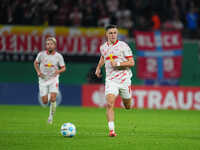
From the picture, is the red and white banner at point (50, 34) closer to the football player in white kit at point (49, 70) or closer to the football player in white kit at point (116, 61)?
the football player in white kit at point (49, 70)

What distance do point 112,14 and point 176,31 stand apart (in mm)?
3053

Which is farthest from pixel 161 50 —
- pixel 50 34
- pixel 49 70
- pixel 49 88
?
pixel 49 88

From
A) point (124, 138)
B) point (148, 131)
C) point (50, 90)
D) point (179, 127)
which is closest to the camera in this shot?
point (124, 138)

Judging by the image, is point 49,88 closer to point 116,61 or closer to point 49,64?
point 49,64

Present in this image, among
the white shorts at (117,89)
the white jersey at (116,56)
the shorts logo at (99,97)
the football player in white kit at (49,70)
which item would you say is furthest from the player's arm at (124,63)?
the shorts logo at (99,97)

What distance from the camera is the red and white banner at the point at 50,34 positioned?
2586cm

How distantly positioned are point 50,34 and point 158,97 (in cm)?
577

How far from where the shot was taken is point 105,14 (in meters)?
25.8

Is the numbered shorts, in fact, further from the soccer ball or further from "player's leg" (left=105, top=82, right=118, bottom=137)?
the soccer ball

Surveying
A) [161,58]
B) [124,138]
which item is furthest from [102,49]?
[161,58]

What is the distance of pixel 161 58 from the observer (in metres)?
25.7

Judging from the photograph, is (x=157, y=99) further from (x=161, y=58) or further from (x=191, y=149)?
(x=191, y=149)

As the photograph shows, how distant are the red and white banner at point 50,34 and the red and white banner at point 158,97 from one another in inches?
76.7

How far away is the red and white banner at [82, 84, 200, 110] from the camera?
25.3 metres
